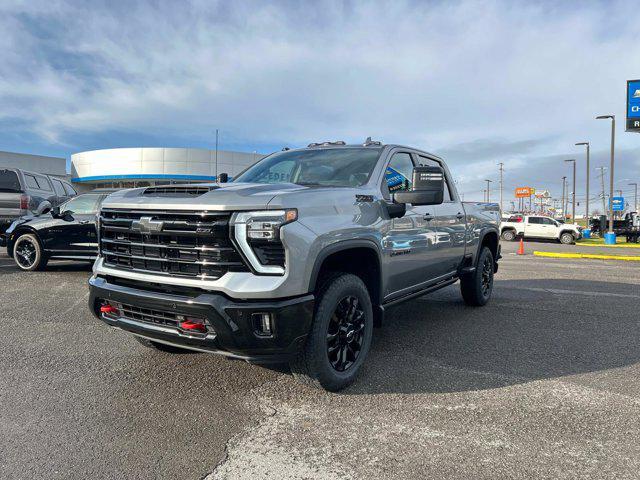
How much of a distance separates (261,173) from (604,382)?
11.6 feet

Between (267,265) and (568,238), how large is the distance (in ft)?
93.6

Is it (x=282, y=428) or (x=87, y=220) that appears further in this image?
(x=87, y=220)

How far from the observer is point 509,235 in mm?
28594

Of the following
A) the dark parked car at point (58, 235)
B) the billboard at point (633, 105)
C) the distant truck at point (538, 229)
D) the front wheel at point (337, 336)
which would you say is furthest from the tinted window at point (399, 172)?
the billboard at point (633, 105)

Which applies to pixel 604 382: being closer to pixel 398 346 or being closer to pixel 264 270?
pixel 398 346

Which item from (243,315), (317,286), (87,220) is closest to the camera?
(243,315)

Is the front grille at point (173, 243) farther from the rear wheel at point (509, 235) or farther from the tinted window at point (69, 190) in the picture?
the rear wheel at point (509, 235)

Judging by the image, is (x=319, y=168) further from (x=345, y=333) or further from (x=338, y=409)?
(x=338, y=409)

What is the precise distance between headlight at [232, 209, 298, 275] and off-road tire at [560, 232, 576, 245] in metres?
28.4

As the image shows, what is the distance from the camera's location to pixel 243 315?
280cm

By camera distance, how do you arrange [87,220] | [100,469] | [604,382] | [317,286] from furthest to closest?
1. [87,220]
2. [604,382]
3. [317,286]
4. [100,469]

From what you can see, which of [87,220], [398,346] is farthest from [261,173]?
[87,220]

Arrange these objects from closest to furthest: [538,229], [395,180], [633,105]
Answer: [395,180] → [633,105] → [538,229]

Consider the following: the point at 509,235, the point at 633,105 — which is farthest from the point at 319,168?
the point at 633,105
